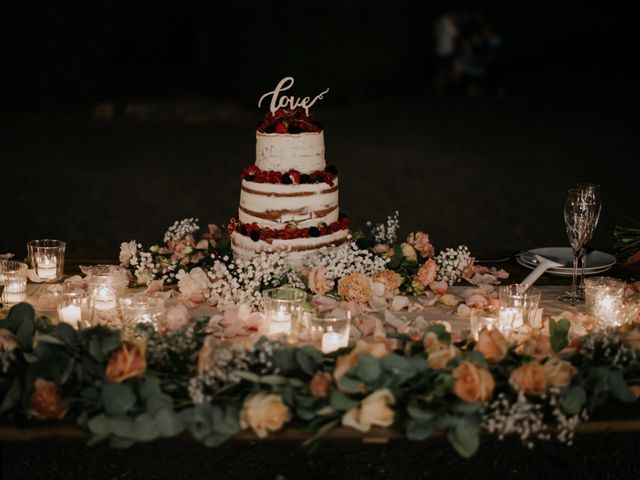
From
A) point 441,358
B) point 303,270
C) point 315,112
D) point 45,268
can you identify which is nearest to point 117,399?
point 441,358

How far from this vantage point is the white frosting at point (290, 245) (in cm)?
327

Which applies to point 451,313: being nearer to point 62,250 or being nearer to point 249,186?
point 249,186

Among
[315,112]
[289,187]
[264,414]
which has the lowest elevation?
[264,414]

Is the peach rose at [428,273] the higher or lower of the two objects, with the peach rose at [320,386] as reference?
higher

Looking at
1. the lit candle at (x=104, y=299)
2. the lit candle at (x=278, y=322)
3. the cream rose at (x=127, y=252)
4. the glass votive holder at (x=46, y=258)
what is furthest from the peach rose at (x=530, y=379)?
the glass votive holder at (x=46, y=258)

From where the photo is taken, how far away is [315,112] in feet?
43.3

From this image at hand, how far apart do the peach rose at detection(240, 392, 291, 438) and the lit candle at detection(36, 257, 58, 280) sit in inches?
54.0

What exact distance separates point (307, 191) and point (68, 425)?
1.34 metres

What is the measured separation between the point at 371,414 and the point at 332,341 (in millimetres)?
374

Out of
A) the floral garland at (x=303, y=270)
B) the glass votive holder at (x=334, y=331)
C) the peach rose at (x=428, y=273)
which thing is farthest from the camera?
the peach rose at (x=428, y=273)

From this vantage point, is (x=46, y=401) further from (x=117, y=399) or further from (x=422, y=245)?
(x=422, y=245)

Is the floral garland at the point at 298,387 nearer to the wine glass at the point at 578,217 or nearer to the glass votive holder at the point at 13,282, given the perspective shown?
the glass votive holder at the point at 13,282

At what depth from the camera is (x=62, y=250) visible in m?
3.32

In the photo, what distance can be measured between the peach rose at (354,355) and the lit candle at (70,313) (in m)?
0.92
